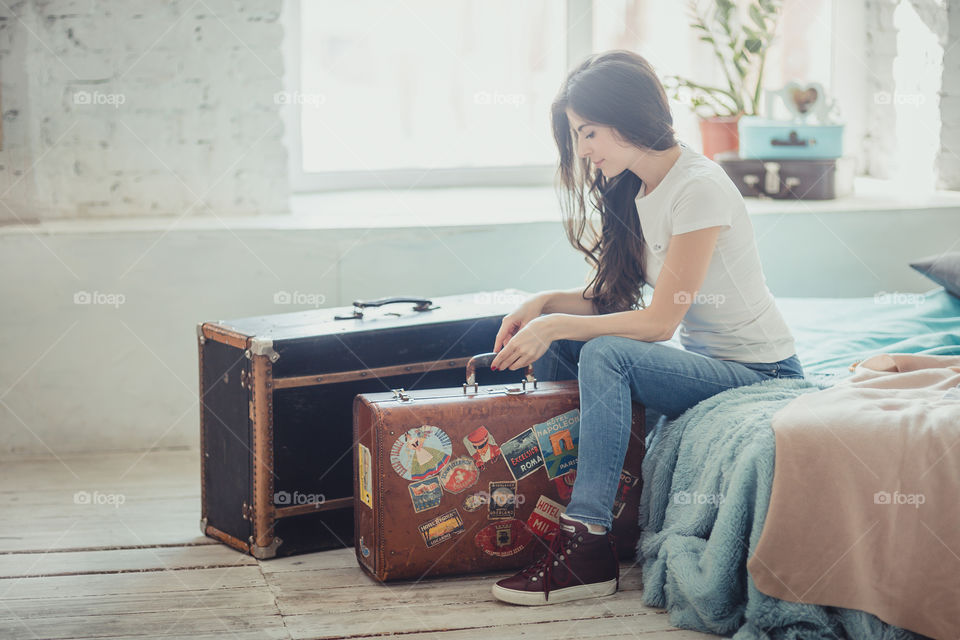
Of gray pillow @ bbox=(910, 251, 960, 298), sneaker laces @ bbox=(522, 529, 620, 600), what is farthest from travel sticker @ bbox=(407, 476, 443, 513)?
gray pillow @ bbox=(910, 251, 960, 298)

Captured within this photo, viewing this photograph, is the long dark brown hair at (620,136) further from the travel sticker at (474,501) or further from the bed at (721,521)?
the travel sticker at (474,501)

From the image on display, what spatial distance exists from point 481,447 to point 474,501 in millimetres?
107

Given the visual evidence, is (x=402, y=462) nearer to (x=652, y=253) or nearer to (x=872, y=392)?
(x=652, y=253)

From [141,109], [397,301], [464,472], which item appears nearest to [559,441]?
[464,472]

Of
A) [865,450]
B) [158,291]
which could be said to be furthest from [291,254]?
[865,450]

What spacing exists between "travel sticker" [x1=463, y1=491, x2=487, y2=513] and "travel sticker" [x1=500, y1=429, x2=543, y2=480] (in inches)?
2.8

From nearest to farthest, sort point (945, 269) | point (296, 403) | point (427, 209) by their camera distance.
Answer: point (296, 403)
point (945, 269)
point (427, 209)

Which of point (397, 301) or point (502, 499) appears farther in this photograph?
point (397, 301)

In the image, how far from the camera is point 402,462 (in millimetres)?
1941

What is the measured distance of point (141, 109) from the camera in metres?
2.96

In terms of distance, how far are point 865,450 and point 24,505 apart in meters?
1.89

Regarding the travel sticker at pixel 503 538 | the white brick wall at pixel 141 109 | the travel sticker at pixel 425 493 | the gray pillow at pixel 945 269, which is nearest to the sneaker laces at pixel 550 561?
the travel sticker at pixel 503 538

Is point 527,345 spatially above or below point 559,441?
above

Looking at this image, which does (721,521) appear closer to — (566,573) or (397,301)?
(566,573)
